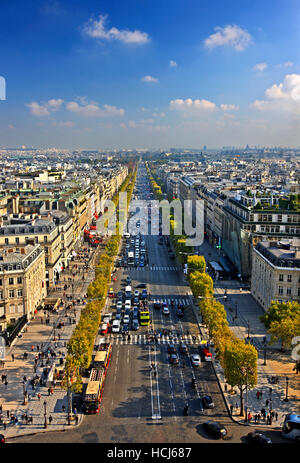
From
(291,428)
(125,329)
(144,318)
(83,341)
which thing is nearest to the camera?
(291,428)

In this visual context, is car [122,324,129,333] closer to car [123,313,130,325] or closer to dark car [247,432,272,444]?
car [123,313,130,325]

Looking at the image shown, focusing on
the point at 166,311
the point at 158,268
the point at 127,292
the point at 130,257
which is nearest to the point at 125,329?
the point at 166,311

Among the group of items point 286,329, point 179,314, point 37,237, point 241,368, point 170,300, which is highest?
point 37,237

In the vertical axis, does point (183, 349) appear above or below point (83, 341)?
below

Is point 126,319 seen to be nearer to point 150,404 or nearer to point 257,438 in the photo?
point 150,404

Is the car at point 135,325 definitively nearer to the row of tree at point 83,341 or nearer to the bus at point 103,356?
the row of tree at point 83,341

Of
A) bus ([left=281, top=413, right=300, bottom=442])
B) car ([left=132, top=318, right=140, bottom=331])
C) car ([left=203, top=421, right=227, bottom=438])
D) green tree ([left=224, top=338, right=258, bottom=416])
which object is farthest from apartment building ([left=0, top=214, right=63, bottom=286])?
bus ([left=281, top=413, right=300, bottom=442])

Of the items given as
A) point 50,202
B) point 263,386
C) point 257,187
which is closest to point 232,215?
point 257,187
